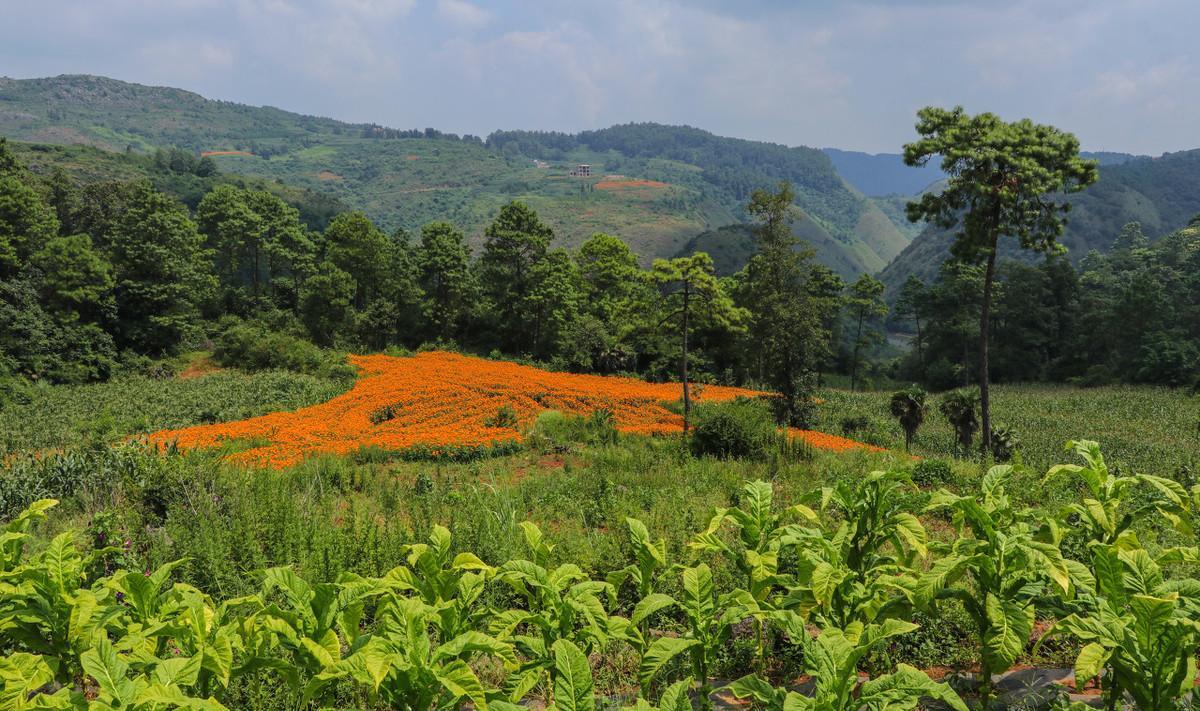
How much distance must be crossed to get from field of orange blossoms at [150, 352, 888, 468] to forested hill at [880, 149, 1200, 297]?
339ft

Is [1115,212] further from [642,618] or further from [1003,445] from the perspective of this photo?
[642,618]

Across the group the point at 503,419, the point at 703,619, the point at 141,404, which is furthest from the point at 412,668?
the point at 141,404

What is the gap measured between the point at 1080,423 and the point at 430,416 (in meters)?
29.0

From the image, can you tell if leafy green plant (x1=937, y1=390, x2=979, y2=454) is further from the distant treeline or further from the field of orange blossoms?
the distant treeline

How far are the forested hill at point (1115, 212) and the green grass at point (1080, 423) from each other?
77789mm

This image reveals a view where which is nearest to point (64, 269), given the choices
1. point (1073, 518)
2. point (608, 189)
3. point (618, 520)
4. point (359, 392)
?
point (359, 392)

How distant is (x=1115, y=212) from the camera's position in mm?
112062

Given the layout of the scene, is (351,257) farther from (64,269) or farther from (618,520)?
(618,520)

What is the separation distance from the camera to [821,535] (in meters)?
3.39

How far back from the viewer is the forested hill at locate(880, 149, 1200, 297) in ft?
358

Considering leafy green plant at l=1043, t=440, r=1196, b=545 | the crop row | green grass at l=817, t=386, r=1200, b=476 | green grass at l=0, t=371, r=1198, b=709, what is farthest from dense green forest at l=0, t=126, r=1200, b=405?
the crop row

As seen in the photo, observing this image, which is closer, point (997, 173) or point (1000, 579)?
point (1000, 579)

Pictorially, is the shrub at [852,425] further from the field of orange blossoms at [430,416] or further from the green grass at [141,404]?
the green grass at [141,404]

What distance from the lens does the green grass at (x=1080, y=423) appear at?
63.7ft
